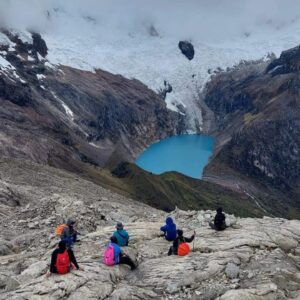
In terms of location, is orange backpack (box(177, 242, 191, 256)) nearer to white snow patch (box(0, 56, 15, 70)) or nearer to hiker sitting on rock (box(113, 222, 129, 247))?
hiker sitting on rock (box(113, 222, 129, 247))

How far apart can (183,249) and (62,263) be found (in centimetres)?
612

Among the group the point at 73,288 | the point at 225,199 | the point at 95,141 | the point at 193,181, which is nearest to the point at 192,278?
the point at 73,288

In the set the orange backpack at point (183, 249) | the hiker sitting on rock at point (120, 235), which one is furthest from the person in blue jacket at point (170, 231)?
the hiker sitting on rock at point (120, 235)

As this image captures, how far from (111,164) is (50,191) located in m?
116

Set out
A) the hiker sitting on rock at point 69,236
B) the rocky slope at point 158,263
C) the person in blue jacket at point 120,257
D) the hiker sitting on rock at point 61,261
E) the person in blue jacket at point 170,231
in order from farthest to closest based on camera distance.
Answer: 1. the person in blue jacket at point 170,231
2. the hiker sitting on rock at point 69,236
3. the person in blue jacket at point 120,257
4. the hiker sitting on rock at point 61,261
5. the rocky slope at point 158,263

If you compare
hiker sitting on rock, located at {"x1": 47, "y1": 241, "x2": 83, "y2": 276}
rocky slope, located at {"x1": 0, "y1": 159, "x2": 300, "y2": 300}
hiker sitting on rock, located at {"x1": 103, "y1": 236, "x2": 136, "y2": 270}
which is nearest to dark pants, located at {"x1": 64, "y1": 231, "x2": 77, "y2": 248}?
rocky slope, located at {"x1": 0, "y1": 159, "x2": 300, "y2": 300}

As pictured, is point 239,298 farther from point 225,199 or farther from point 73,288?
point 225,199

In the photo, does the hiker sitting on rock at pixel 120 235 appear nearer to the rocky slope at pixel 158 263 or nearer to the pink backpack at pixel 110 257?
the rocky slope at pixel 158 263

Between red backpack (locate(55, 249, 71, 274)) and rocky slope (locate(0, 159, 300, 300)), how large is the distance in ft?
1.09

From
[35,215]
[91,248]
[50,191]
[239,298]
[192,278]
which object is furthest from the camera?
[50,191]

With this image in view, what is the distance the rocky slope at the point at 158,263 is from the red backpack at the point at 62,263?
331 mm

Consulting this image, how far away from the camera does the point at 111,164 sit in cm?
17212

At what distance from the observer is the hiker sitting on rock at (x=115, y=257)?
22.6 meters

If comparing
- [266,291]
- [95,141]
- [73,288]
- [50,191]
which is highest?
[95,141]
